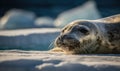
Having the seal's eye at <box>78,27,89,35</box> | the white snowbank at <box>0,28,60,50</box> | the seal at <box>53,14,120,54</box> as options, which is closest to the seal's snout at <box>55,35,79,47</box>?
the seal at <box>53,14,120,54</box>

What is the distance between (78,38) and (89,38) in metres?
0.21

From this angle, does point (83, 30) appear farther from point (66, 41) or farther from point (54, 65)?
point (54, 65)

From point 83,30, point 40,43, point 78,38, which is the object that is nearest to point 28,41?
point 40,43

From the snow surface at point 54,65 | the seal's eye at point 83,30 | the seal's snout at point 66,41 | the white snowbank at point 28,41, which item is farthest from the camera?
the white snowbank at point 28,41

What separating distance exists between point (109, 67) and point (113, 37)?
153 cm

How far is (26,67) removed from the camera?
2598 mm

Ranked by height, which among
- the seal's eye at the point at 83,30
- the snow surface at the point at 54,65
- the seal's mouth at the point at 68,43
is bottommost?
the snow surface at the point at 54,65

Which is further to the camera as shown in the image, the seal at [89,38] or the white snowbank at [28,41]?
the white snowbank at [28,41]

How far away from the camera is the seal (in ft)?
11.5

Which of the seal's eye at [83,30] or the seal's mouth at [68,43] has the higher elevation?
the seal's eye at [83,30]

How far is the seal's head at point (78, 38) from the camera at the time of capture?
349 cm

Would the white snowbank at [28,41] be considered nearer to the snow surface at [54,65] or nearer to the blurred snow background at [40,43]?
the blurred snow background at [40,43]

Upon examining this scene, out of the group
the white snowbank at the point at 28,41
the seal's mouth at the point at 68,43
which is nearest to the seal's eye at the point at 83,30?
the seal's mouth at the point at 68,43

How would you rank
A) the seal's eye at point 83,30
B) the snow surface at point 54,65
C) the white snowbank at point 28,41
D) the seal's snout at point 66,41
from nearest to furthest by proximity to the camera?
the snow surface at point 54,65 → the seal's snout at point 66,41 → the seal's eye at point 83,30 → the white snowbank at point 28,41
